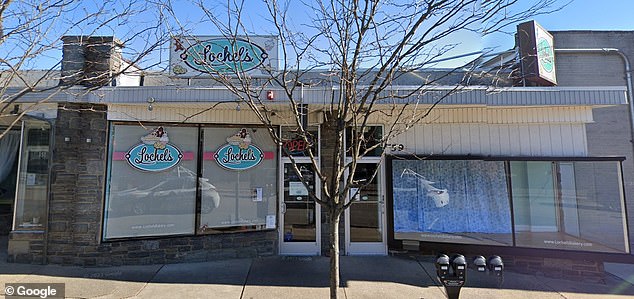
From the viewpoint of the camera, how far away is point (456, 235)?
253 inches

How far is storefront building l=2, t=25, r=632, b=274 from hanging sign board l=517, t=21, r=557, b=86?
28.2 inches

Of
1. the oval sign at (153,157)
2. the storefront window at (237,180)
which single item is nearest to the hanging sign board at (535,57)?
the storefront window at (237,180)

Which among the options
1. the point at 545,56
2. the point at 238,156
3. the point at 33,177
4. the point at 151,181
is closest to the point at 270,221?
the point at 238,156

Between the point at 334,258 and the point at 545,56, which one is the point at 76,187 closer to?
the point at 334,258

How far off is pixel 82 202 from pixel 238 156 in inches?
110

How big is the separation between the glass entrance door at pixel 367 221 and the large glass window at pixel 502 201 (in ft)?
1.12

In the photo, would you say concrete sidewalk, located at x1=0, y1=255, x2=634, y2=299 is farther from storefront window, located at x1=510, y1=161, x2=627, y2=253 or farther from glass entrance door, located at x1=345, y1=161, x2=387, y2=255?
storefront window, located at x1=510, y1=161, x2=627, y2=253

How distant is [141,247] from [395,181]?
194 inches

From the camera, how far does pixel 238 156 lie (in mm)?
6727

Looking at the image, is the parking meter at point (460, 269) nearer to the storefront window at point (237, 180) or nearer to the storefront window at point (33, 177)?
the storefront window at point (237, 180)

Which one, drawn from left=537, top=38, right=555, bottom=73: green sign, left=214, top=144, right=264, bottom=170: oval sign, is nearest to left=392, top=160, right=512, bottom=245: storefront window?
left=537, top=38, right=555, bottom=73: green sign

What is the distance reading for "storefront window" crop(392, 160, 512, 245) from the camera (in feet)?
21.0

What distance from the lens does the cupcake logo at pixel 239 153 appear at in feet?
21.8

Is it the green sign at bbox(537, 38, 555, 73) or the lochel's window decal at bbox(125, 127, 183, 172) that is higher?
the green sign at bbox(537, 38, 555, 73)
